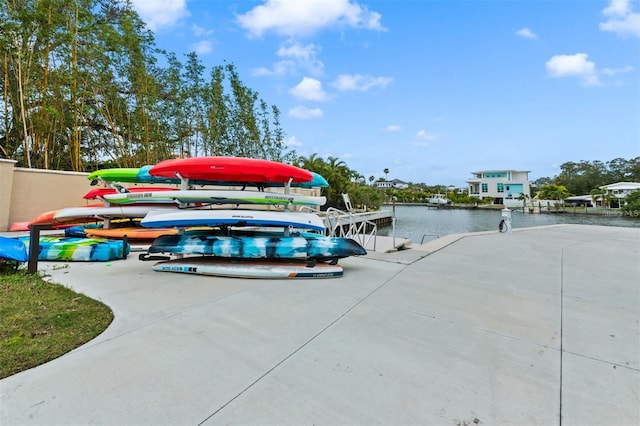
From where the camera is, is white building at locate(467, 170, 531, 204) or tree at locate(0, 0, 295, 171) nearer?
tree at locate(0, 0, 295, 171)

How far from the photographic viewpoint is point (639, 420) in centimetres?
137

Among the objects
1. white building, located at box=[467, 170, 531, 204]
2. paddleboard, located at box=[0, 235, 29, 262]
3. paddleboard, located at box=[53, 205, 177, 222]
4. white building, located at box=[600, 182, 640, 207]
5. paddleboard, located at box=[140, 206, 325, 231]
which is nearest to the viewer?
paddleboard, located at box=[0, 235, 29, 262]

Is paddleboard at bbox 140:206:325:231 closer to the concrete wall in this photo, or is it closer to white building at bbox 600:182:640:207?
the concrete wall

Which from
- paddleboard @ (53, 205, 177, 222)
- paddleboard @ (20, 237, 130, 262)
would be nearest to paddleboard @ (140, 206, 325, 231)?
paddleboard @ (20, 237, 130, 262)

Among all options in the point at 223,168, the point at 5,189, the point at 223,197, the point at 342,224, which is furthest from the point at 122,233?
the point at 342,224

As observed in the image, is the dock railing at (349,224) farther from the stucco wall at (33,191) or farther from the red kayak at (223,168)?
the stucco wall at (33,191)

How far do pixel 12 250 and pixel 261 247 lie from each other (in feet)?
10.0

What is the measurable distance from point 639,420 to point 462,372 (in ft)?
2.50

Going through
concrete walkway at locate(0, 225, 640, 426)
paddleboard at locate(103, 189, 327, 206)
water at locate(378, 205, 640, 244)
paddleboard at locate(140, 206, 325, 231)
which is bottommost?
water at locate(378, 205, 640, 244)

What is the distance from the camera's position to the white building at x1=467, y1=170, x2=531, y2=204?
55219 millimetres

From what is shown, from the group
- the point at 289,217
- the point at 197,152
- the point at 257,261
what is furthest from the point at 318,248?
the point at 197,152

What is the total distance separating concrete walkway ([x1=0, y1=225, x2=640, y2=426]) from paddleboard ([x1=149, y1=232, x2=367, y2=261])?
0.46 meters

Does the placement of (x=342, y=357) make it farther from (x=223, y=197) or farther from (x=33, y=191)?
(x=33, y=191)

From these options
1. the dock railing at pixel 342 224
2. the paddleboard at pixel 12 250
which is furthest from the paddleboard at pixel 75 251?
the dock railing at pixel 342 224
